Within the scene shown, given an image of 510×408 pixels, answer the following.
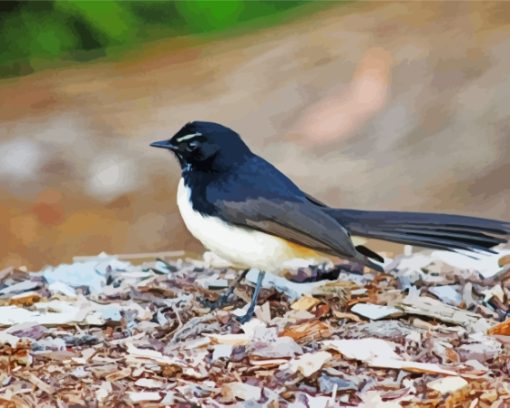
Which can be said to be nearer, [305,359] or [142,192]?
[305,359]

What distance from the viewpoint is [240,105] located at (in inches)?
396

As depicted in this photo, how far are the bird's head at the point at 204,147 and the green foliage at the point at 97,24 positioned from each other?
575 centimetres

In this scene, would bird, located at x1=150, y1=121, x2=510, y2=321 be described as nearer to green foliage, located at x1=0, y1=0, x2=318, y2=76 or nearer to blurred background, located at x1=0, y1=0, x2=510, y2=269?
blurred background, located at x1=0, y1=0, x2=510, y2=269

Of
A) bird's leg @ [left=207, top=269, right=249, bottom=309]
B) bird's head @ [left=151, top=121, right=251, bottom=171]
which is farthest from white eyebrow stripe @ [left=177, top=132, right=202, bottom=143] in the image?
bird's leg @ [left=207, top=269, right=249, bottom=309]

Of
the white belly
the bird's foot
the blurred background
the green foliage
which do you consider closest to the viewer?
the bird's foot

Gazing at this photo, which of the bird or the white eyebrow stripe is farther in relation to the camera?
the white eyebrow stripe

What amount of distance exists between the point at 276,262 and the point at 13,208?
4648 mm

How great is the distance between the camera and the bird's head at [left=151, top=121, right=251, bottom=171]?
429cm

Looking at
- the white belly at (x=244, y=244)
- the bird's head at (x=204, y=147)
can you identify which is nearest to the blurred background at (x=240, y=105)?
the bird's head at (x=204, y=147)

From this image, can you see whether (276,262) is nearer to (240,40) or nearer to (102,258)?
(102,258)

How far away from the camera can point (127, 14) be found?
33.6 ft

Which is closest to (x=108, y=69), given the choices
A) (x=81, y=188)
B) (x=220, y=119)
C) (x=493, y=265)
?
(x=220, y=119)

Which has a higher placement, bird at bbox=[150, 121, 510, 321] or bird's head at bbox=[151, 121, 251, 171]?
Result: bird's head at bbox=[151, 121, 251, 171]

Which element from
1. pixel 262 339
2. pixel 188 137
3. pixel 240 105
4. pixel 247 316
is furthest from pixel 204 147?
pixel 240 105
